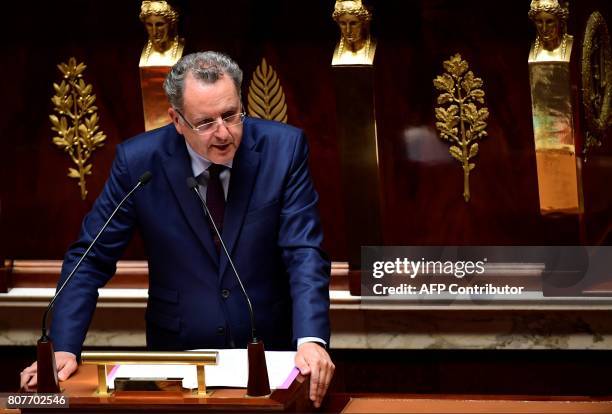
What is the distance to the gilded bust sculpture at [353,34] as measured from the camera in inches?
132

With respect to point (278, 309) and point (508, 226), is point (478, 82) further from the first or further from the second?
point (278, 309)

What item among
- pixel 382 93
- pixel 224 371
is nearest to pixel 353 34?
pixel 382 93

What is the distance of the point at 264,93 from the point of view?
11.9 feet

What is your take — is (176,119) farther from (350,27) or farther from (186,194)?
(350,27)

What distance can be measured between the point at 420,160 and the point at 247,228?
112 centimetres

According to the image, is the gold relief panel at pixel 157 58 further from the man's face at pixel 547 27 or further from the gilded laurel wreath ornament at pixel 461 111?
the man's face at pixel 547 27

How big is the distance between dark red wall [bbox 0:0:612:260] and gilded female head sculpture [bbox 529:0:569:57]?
0.12 metres

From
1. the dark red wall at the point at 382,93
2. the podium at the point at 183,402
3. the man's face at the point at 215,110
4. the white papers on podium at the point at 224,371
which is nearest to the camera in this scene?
the podium at the point at 183,402

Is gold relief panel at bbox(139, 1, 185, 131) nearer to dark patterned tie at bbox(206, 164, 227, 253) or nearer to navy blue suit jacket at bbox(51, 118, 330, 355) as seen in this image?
navy blue suit jacket at bbox(51, 118, 330, 355)

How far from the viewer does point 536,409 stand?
216 cm

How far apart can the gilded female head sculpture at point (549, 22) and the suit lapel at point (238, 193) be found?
1054 millimetres

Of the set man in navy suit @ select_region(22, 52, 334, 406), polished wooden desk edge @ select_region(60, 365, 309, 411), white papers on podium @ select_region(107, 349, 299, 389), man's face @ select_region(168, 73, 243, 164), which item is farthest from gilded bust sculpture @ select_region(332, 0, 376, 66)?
polished wooden desk edge @ select_region(60, 365, 309, 411)

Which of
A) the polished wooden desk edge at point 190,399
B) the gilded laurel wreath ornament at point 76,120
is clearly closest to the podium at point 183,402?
the polished wooden desk edge at point 190,399

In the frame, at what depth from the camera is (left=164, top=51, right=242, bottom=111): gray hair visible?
2.51m
